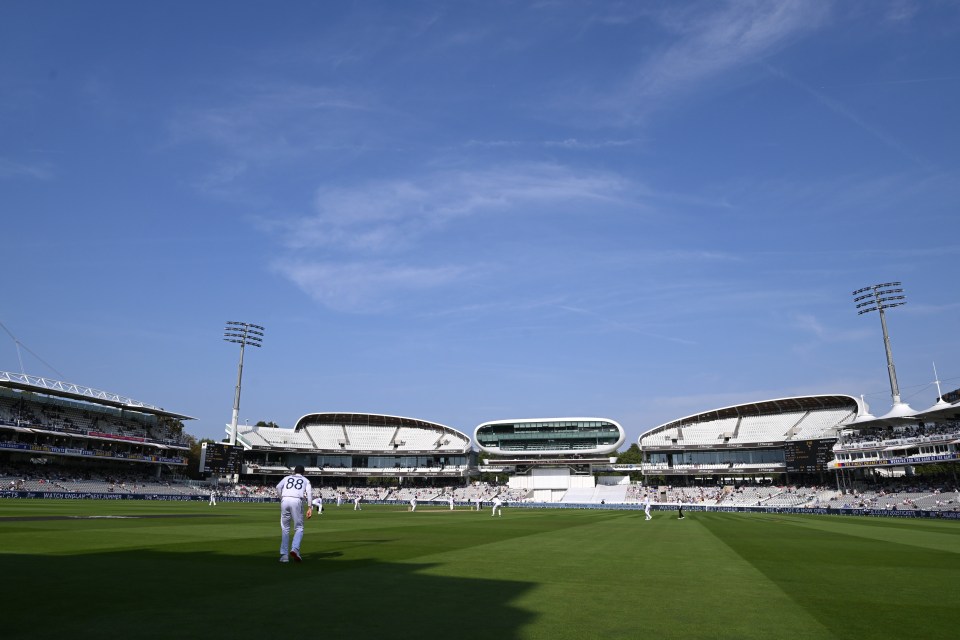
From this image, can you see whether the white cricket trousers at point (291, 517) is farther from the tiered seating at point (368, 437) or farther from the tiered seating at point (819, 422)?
the tiered seating at point (368, 437)

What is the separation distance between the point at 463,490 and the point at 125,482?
163ft

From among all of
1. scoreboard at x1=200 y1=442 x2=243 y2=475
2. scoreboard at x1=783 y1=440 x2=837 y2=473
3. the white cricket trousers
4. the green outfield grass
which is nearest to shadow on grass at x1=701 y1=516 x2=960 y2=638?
the green outfield grass

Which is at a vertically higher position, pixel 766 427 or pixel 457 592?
pixel 766 427

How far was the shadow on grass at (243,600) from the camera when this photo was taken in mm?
6398

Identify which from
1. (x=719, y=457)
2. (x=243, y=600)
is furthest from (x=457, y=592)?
(x=719, y=457)

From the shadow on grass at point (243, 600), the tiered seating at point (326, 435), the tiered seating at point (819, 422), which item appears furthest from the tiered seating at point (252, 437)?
the shadow on grass at point (243, 600)

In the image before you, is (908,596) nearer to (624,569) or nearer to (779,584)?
(779,584)

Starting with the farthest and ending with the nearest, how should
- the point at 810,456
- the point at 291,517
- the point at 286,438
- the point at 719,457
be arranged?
the point at 286,438 < the point at 719,457 < the point at 810,456 < the point at 291,517

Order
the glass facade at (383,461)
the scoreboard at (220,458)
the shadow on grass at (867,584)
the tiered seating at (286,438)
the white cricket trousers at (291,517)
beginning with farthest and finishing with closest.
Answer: the glass facade at (383,461) < the tiered seating at (286,438) < the scoreboard at (220,458) < the white cricket trousers at (291,517) < the shadow on grass at (867,584)

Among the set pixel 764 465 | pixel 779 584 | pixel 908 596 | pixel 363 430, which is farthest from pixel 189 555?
pixel 363 430

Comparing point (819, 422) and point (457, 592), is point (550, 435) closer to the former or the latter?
point (819, 422)

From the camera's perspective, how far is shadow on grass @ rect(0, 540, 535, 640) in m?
6.40

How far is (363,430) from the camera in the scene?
12250 centimetres

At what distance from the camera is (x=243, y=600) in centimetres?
804
